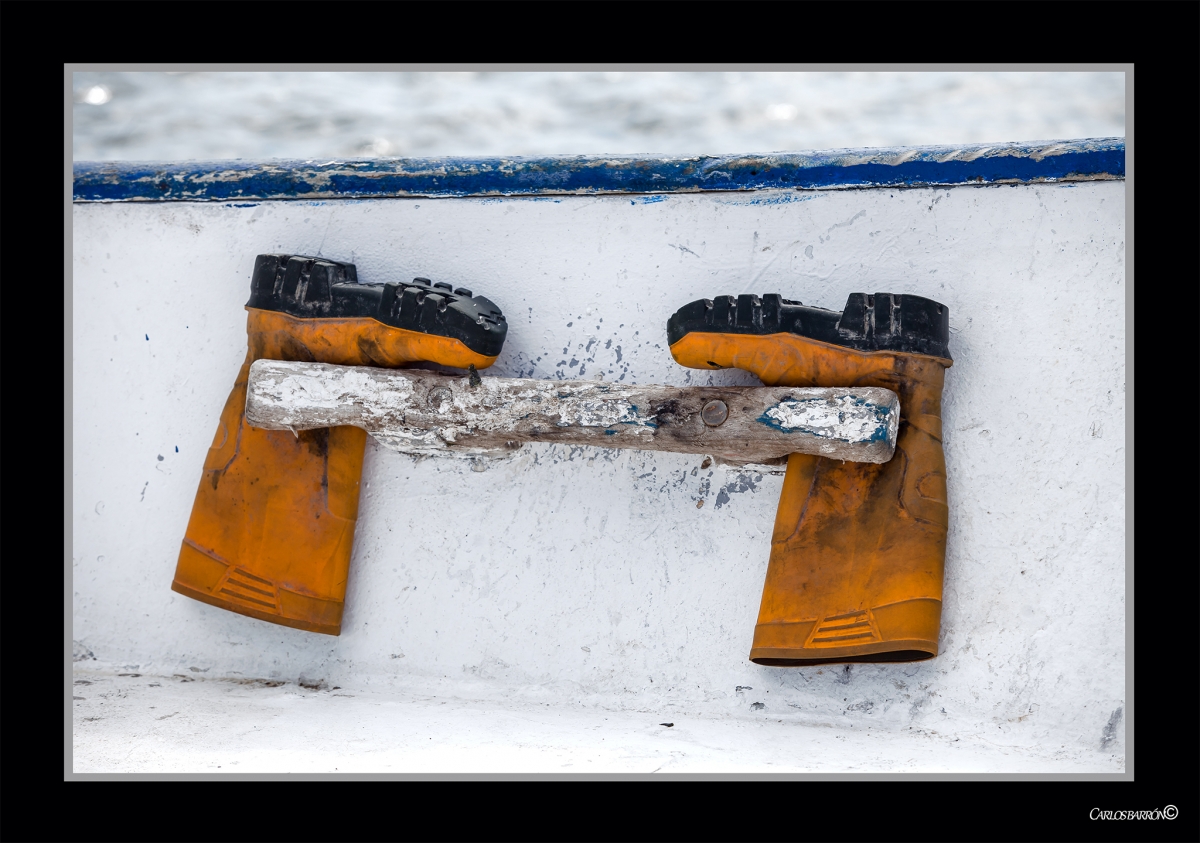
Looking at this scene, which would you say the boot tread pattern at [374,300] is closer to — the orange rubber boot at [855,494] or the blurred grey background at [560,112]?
the orange rubber boot at [855,494]

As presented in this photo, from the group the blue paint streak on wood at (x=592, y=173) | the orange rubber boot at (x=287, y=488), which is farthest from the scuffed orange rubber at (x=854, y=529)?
the orange rubber boot at (x=287, y=488)

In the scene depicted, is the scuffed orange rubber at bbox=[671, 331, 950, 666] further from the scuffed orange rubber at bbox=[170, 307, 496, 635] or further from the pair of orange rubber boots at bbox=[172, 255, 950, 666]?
the scuffed orange rubber at bbox=[170, 307, 496, 635]

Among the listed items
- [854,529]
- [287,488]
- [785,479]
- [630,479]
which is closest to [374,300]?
[287,488]

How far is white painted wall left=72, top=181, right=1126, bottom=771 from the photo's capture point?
132 cm

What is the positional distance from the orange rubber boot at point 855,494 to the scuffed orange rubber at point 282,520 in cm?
55

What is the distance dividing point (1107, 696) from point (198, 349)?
1.38 metres

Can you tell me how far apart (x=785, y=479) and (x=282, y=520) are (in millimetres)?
711

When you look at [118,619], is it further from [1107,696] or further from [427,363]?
[1107,696]

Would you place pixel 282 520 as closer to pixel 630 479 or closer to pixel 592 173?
pixel 630 479

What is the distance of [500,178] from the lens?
1.53 m

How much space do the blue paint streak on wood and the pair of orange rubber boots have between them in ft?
0.55

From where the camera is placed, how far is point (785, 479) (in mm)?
1359

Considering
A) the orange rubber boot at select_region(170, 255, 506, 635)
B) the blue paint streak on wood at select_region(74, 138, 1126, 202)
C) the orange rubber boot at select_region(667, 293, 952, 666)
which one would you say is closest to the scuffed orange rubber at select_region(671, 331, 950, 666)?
the orange rubber boot at select_region(667, 293, 952, 666)

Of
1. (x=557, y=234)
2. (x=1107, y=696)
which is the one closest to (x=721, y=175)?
(x=557, y=234)
